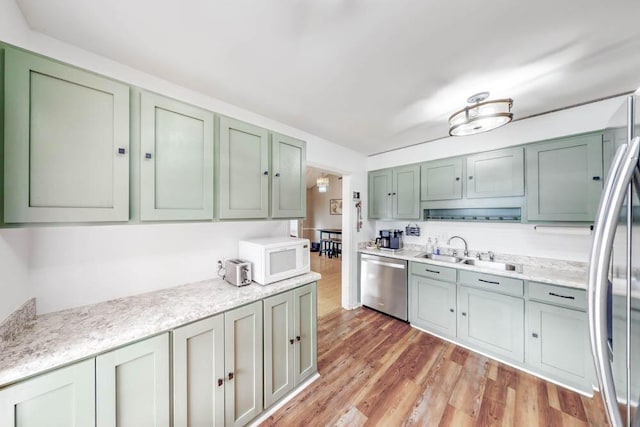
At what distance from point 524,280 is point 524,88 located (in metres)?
1.72

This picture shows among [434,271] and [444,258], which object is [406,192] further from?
[434,271]

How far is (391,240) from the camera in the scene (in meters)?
3.38

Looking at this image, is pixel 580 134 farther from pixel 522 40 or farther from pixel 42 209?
pixel 42 209

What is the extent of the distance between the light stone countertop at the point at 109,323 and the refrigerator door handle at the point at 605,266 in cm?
152

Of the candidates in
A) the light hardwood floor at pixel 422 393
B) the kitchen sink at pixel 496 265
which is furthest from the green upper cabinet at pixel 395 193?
the light hardwood floor at pixel 422 393

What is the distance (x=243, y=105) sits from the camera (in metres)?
2.11

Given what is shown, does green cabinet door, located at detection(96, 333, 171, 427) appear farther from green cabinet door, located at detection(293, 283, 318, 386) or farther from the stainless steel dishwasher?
the stainless steel dishwasher

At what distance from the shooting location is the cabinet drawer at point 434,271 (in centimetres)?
256

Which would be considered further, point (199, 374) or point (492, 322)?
point (492, 322)

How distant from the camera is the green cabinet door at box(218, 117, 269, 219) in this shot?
161cm

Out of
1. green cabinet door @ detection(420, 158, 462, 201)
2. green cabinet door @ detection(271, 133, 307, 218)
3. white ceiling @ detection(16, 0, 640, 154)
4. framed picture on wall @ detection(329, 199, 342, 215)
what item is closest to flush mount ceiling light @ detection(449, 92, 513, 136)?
white ceiling @ detection(16, 0, 640, 154)

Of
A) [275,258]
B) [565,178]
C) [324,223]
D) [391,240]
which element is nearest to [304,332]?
[275,258]

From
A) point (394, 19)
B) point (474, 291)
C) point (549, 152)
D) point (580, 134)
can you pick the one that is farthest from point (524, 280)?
point (394, 19)

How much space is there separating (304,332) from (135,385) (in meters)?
1.12
